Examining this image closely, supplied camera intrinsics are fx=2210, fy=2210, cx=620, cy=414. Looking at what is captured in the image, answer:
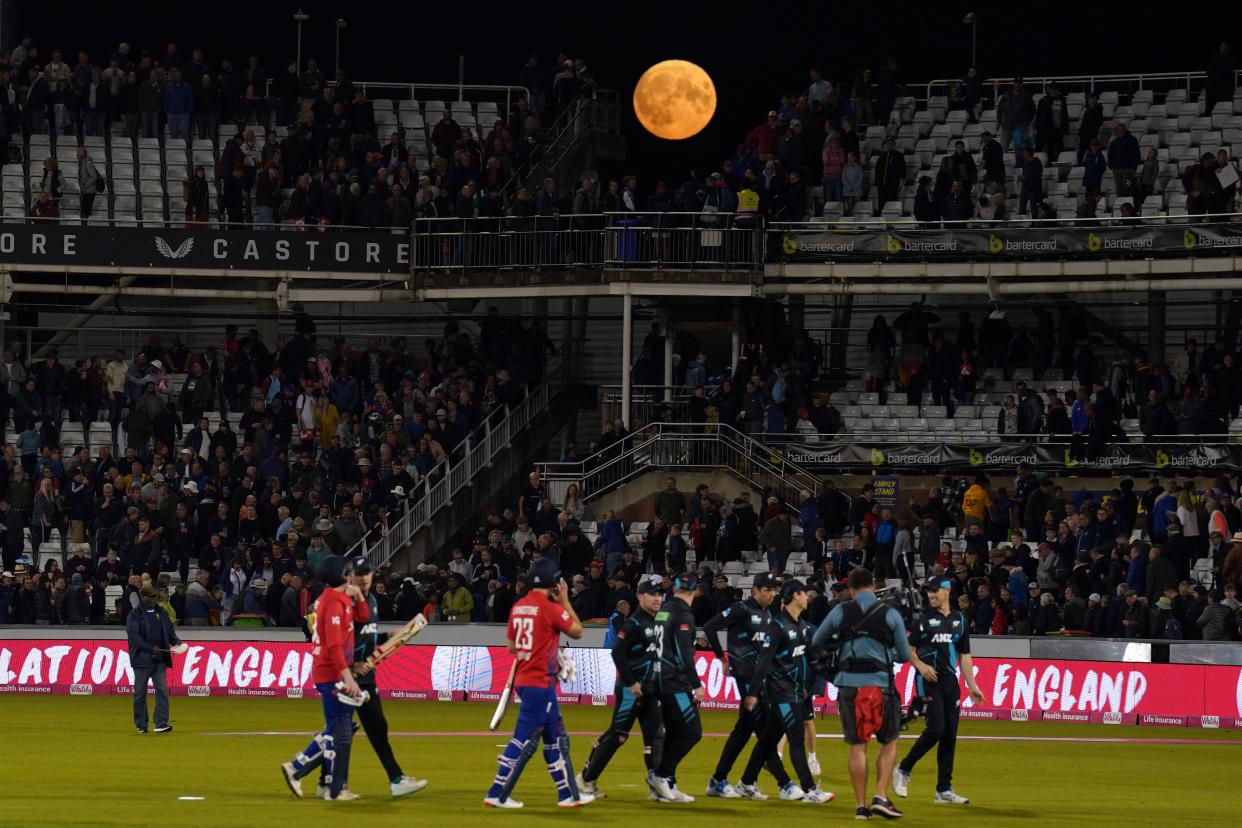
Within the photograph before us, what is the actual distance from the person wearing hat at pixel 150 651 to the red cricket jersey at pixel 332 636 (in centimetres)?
825

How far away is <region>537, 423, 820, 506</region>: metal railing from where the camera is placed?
3791 centimetres

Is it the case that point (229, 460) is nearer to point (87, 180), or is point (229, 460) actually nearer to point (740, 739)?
point (87, 180)

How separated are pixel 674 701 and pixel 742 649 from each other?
141 cm

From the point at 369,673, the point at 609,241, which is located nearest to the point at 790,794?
the point at 369,673

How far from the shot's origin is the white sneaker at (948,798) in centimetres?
1814

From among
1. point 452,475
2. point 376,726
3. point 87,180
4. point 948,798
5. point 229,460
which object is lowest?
point 948,798

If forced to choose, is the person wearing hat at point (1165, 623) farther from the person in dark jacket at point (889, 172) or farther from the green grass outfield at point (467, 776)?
the person in dark jacket at point (889, 172)

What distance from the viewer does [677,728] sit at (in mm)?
17672

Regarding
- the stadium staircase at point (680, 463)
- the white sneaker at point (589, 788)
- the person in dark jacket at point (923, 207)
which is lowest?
the white sneaker at point (589, 788)

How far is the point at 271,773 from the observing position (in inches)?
784

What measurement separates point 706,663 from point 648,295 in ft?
37.8

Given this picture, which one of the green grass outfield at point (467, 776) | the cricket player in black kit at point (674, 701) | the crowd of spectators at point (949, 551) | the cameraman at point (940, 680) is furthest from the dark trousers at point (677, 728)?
the crowd of spectators at point (949, 551)

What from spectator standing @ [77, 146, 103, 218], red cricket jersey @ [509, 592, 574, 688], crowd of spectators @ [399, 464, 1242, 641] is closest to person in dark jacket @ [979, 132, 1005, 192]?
crowd of spectators @ [399, 464, 1242, 641]

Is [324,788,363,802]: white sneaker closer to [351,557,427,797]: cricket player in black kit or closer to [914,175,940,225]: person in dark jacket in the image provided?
[351,557,427,797]: cricket player in black kit
